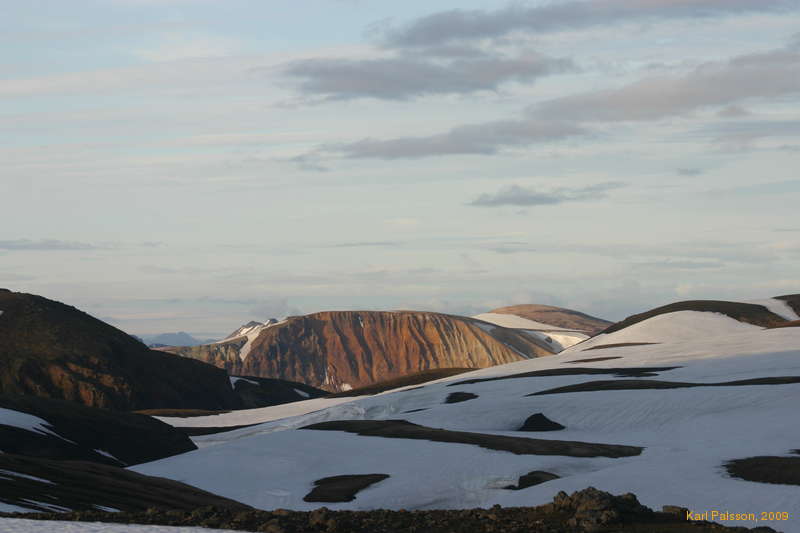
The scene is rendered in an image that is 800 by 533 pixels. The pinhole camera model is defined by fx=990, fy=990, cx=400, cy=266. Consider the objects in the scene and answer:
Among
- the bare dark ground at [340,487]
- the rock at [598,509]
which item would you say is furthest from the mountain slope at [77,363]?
the rock at [598,509]

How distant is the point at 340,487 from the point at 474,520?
30.0 metres

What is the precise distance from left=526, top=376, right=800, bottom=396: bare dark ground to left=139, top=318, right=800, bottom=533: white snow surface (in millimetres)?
3037

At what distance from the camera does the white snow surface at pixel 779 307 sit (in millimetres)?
170875

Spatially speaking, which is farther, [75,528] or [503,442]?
[503,442]

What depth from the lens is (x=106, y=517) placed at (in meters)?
30.0

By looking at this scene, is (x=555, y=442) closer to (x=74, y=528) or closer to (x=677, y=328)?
(x=74, y=528)

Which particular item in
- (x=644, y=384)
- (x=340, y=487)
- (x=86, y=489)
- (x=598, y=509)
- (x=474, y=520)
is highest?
(x=598, y=509)

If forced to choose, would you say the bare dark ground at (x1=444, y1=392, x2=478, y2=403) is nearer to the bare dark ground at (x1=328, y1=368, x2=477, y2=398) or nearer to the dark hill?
the bare dark ground at (x1=328, y1=368, x2=477, y2=398)

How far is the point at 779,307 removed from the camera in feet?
581

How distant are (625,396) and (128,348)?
11408cm

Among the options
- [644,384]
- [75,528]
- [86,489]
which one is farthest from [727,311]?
[75,528]

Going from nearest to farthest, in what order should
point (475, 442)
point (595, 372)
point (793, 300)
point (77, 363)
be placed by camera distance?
point (475, 442)
point (595, 372)
point (77, 363)
point (793, 300)

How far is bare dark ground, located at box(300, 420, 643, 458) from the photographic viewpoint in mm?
66188

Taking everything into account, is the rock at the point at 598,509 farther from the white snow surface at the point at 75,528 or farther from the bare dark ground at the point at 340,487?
the bare dark ground at the point at 340,487
